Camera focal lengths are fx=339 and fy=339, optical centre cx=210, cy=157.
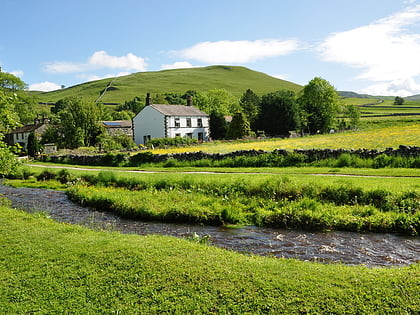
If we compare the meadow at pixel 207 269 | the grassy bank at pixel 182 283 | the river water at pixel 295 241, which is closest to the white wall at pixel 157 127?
the river water at pixel 295 241

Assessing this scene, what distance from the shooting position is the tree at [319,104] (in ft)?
262

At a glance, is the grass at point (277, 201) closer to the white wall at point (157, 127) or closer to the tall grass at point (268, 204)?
the tall grass at point (268, 204)

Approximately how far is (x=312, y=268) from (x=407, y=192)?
841 cm

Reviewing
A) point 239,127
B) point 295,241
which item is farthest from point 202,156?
point 239,127

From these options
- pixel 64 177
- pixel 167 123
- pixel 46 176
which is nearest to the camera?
pixel 64 177

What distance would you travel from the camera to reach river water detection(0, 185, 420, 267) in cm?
951

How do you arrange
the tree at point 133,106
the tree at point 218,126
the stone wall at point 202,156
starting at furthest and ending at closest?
the tree at point 133,106 < the tree at point 218,126 < the stone wall at point 202,156

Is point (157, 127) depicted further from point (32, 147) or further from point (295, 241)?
point (295, 241)

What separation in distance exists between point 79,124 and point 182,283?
172 ft

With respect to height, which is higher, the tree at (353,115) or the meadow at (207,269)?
the tree at (353,115)

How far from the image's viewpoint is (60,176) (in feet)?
82.8

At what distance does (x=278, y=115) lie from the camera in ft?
228

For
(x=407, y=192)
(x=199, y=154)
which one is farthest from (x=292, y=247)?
(x=199, y=154)

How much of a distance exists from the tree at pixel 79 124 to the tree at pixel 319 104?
154ft
